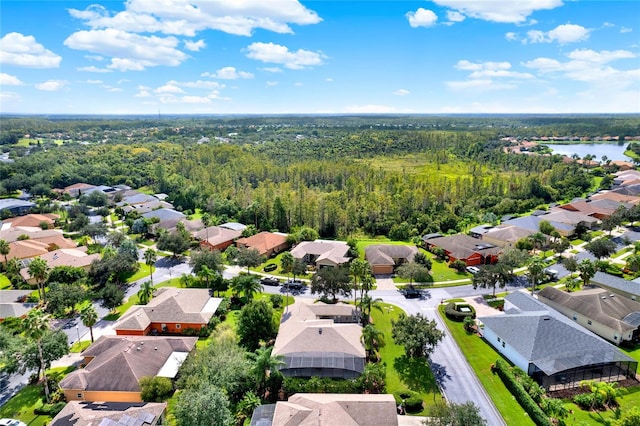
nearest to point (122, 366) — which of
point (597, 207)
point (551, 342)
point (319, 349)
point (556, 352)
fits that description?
point (319, 349)

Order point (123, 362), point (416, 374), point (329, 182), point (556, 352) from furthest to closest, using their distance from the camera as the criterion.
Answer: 1. point (329, 182)
2. point (416, 374)
3. point (556, 352)
4. point (123, 362)

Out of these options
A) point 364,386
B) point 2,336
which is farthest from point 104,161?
point 364,386

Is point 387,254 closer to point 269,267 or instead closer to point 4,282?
point 269,267

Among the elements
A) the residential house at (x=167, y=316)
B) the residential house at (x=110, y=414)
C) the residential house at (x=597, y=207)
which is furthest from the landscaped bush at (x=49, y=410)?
the residential house at (x=597, y=207)

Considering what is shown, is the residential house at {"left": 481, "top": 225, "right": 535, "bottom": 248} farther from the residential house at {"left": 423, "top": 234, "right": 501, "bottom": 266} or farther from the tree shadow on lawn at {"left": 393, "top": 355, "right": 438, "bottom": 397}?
the tree shadow on lawn at {"left": 393, "top": 355, "right": 438, "bottom": 397}

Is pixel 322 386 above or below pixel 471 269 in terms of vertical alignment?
below
